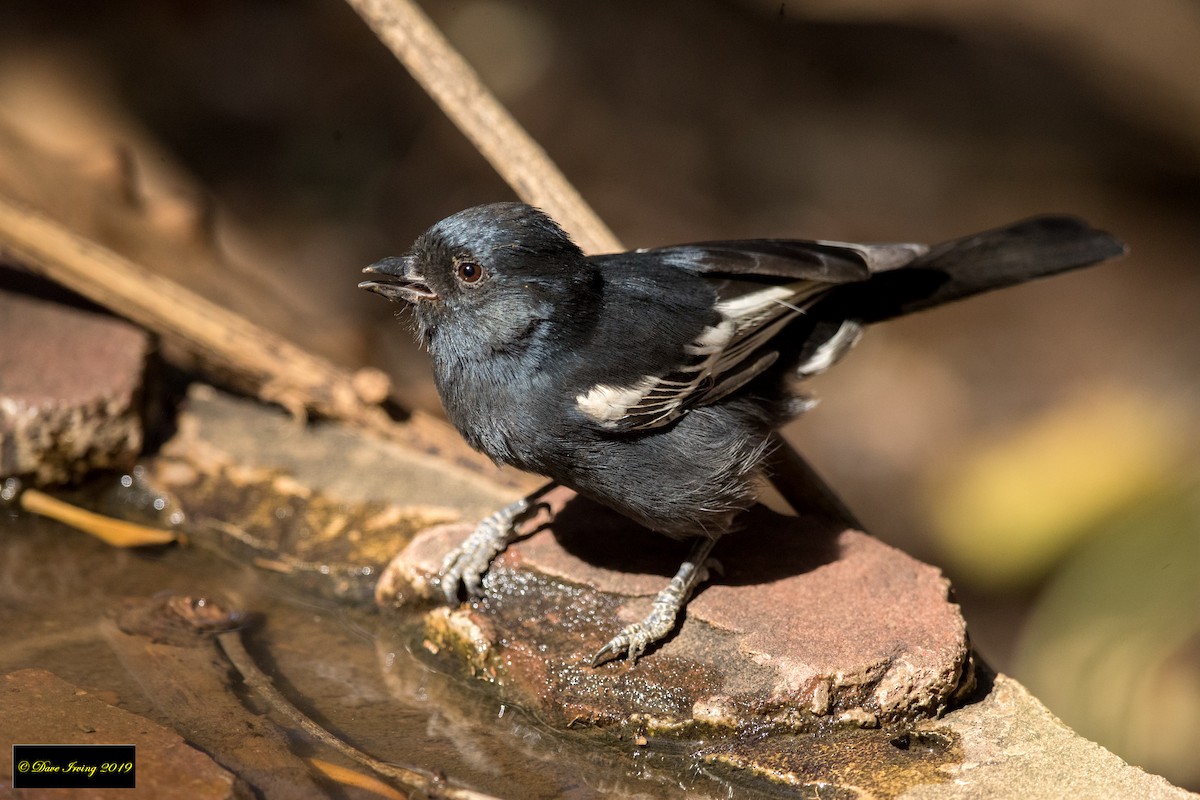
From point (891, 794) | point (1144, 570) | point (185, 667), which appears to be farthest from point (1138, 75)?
point (185, 667)

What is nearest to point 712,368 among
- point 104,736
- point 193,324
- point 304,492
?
point 304,492

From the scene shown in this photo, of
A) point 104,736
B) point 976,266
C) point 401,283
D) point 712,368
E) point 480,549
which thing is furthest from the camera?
point 976,266

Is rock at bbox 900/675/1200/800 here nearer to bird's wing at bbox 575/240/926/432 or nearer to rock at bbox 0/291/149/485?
bird's wing at bbox 575/240/926/432

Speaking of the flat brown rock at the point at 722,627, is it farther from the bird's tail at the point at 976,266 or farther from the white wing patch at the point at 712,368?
the bird's tail at the point at 976,266

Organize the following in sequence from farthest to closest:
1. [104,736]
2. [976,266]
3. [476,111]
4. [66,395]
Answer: [476,111]
[66,395]
[976,266]
[104,736]

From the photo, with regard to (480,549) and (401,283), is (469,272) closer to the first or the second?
(401,283)
